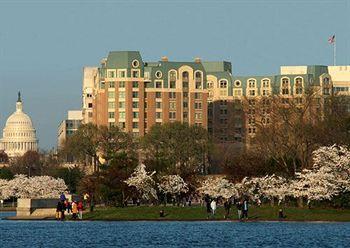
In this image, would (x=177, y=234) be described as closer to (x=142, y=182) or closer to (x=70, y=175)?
(x=142, y=182)

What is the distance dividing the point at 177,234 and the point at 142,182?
4438cm

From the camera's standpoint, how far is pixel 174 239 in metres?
71.4

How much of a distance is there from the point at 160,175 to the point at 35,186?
3407cm

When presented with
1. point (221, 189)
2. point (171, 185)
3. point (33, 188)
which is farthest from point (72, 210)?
point (33, 188)

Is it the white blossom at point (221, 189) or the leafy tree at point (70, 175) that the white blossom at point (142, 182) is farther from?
the leafy tree at point (70, 175)

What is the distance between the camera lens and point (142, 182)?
121 meters

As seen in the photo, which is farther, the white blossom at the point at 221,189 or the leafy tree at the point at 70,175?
the leafy tree at the point at 70,175

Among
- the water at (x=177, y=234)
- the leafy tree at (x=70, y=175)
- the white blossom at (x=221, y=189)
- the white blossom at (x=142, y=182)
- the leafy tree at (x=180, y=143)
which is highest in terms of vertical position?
the leafy tree at (x=180, y=143)

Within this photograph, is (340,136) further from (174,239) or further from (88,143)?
(88,143)

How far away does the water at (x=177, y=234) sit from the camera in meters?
67.7

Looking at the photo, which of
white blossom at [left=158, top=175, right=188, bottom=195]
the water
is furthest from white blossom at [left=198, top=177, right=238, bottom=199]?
the water

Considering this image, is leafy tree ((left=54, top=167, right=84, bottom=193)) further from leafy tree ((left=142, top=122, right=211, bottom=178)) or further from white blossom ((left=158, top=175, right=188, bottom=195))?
white blossom ((left=158, top=175, right=188, bottom=195))

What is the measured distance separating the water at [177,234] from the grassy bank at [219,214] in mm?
3574

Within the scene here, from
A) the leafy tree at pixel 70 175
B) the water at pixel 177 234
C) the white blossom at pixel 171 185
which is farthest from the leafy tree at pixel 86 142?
the water at pixel 177 234
